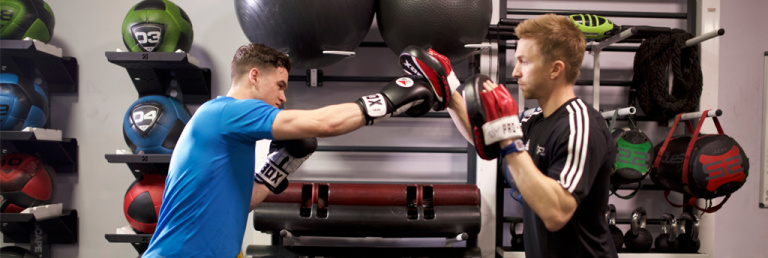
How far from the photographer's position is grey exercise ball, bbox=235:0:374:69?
7.88ft

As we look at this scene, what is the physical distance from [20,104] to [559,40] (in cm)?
335

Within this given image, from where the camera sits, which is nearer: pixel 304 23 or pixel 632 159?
pixel 304 23

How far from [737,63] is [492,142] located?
123 inches

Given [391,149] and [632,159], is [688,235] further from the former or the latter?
[391,149]

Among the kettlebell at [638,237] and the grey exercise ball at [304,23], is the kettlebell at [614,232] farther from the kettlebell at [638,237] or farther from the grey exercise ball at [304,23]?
the grey exercise ball at [304,23]

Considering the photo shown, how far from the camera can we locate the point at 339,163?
11.0ft

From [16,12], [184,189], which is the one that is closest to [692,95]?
[184,189]

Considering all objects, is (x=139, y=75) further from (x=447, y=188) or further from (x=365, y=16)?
(x=447, y=188)

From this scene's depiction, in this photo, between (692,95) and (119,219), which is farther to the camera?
(119,219)

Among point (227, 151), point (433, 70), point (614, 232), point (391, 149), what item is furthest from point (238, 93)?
point (614, 232)

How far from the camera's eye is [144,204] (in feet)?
9.38

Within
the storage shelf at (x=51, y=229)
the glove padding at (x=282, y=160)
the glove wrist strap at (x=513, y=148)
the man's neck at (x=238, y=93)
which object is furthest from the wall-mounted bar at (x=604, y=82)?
the storage shelf at (x=51, y=229)

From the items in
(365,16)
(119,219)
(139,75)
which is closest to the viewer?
(365,16)

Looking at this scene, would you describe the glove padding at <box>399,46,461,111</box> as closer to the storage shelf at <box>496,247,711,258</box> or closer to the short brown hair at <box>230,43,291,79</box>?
the short brown hair at <box>230,43,291,79</box>
